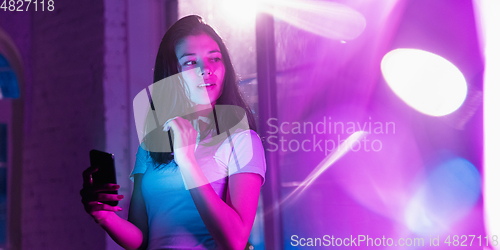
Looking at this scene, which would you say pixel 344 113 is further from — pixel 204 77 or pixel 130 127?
pixel 130 127

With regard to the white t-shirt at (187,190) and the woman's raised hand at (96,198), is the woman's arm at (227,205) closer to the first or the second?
the white t-shirt at (187,190)

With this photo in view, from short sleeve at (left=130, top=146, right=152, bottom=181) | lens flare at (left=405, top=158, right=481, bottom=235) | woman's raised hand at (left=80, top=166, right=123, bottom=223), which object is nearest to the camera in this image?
woman's raised hand at (left=80, top=166, right=123, bottom=223)

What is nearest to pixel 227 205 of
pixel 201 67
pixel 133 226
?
pixel 133 226

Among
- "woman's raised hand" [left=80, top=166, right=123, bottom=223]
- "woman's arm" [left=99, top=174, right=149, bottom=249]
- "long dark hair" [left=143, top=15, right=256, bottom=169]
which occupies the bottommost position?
"woman's arm" [left=99, top=174, right=149, bottom=249]

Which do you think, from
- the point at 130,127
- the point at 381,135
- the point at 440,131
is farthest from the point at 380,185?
the point at 130,127

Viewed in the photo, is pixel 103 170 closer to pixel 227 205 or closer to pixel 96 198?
pixel 96 198

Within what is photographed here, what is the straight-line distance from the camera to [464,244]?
220 cm

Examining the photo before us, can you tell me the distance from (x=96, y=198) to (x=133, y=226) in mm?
154

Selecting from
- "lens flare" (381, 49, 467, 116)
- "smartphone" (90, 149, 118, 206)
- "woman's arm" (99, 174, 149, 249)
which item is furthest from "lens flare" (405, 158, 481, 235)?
"smartphone" (90, 149, 118, 206)

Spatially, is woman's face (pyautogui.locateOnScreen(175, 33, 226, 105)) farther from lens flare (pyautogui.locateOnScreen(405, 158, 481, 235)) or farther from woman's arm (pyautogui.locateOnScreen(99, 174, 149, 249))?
lens flare (pyautogui.locateOnScreen(405, 158, 481, 235))

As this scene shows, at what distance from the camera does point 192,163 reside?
1.08 meters

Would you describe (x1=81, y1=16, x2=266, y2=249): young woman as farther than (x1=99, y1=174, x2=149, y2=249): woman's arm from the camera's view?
No

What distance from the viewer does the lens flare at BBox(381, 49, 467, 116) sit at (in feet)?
7.43

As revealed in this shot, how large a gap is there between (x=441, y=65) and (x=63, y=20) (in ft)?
8.74
